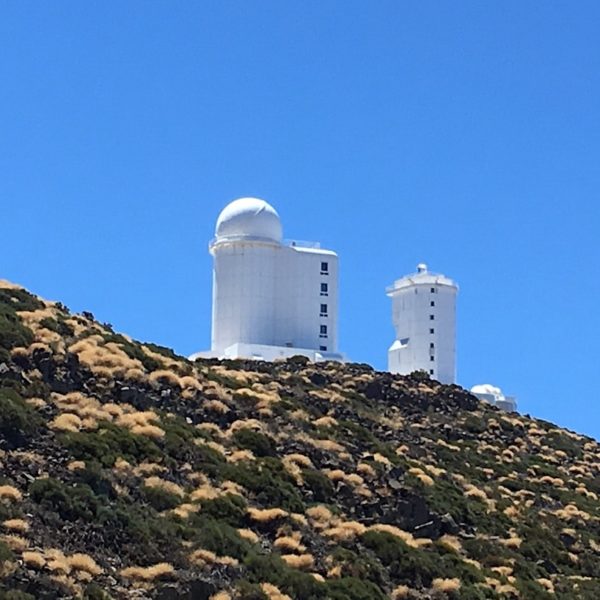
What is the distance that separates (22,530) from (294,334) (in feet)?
161

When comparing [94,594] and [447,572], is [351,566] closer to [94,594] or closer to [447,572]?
[447,572]

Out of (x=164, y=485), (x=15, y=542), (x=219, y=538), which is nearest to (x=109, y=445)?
(x=164, y=485)

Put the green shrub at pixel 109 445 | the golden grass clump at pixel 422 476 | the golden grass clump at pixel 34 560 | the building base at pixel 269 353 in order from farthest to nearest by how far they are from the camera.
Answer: the building base at pixel 269 353 < the golden grass clump at pixel 422 476 < the green shrub at pixel 109 445 < the golden grass clump at pixel 34 560

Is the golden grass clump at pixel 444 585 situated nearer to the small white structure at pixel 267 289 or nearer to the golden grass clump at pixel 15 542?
the golden grass clump at pixel 15 542

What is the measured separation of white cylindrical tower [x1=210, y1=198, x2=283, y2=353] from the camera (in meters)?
71.4

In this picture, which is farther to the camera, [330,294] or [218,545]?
[330,294]

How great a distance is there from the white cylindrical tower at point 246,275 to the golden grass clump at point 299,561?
144 ft

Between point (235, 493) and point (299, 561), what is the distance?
3.05 meters

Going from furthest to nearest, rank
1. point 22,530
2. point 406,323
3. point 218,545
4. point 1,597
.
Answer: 1. point 406,323
2. point 218,545
3. point 22,530
4. point 1,597

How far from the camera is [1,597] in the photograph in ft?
65.1

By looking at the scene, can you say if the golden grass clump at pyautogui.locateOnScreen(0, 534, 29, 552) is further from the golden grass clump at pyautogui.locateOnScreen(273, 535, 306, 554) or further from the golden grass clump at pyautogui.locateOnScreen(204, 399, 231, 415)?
the golden grass clump at pyautogui.locateOnScreen(204, 399, 231, 415)

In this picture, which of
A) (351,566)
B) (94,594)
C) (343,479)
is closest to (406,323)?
(343,479)

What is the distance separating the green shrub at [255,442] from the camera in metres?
33.5

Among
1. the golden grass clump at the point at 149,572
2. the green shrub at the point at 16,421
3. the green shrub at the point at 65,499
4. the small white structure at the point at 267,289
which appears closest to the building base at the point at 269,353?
the small white structure at the point at 267,289
